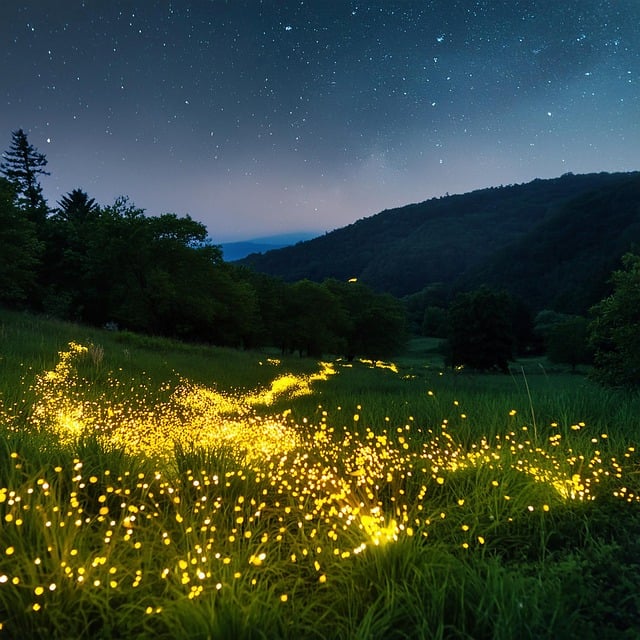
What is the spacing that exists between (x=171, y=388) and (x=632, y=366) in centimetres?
1353

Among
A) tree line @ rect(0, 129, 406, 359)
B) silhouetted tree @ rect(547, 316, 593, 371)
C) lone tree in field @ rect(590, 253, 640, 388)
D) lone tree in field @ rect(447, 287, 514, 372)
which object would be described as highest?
tree line @ rect(0, 129, 406, 359)

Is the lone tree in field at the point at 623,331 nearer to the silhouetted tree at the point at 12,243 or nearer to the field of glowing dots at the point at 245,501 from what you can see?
the field of glowing dots at the point at 245,501

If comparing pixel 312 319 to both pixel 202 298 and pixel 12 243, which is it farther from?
pixel 12 243

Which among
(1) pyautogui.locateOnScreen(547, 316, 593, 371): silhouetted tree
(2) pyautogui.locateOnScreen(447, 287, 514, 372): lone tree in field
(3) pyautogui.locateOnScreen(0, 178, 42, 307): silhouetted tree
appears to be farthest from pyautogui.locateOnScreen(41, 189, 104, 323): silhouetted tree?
(1) pyautogui.locateOnScreen(547, 316, 593, 371): silhouetted tree

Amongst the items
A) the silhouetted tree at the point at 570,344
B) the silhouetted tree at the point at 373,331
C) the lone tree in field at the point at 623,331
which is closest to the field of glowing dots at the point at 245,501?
the lone tree in field at the point at 623,331

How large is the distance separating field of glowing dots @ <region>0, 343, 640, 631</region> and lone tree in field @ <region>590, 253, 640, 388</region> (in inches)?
363

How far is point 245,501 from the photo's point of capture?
407 centimetres

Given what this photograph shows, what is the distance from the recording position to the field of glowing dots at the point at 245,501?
2.85 m

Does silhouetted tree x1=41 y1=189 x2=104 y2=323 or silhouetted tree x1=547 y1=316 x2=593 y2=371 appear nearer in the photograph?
silhouetted tree x1=41 y1=189 x2=104 y2=323

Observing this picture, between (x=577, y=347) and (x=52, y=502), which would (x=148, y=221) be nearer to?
(x=52, y=502)

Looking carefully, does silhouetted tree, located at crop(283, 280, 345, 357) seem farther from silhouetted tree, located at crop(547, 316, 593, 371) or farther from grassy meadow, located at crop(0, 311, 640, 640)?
grassy meadow, located at crop(0, 311, 640, 640)

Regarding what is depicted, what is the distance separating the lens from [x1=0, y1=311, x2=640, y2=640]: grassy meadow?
2.54 m

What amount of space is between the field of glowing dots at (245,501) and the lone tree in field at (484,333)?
49.4 metres

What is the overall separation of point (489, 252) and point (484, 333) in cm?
13471
